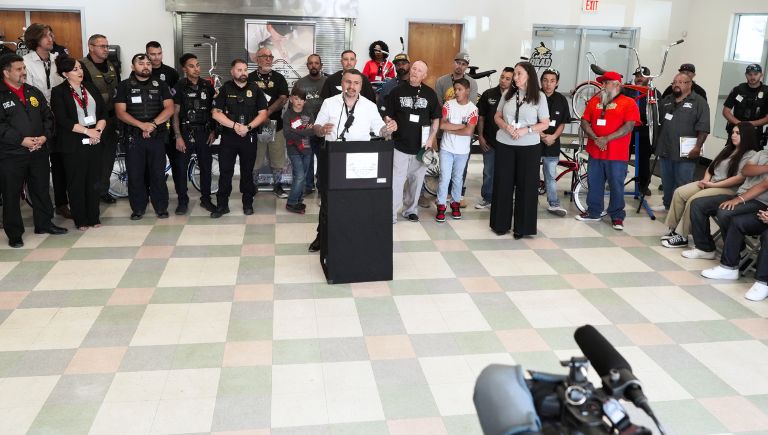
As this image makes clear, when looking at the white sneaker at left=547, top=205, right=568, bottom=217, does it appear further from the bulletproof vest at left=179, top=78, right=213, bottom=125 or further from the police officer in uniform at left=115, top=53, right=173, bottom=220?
the police officer in uniform at left=115, top=53, right=173, bottom=220

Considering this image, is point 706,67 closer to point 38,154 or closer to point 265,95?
point 265,95

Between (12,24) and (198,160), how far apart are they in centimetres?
501

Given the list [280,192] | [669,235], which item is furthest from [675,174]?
[280,192]

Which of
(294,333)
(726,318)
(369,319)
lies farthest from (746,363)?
(294,333)

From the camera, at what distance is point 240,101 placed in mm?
6309

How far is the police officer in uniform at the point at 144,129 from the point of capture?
6027 mm

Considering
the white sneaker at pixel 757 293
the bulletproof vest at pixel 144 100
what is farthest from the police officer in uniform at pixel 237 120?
the white sneaker at pixel 757 293

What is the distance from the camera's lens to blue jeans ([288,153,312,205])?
6.74 m

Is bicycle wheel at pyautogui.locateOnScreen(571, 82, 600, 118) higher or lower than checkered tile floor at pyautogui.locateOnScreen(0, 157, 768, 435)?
higher

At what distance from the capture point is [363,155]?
473cm

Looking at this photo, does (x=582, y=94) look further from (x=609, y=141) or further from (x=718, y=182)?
(x=718, y=182)

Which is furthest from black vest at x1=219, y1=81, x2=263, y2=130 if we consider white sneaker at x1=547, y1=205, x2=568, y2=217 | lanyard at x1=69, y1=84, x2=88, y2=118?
white sneaker at x1=547, y1=205, x2=568, y2=217

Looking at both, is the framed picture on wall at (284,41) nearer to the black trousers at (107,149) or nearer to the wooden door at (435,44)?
the wooden door at (435,44)

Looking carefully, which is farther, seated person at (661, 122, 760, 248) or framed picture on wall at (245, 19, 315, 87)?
framed picture on wall at (245, 19, 315, 87)
